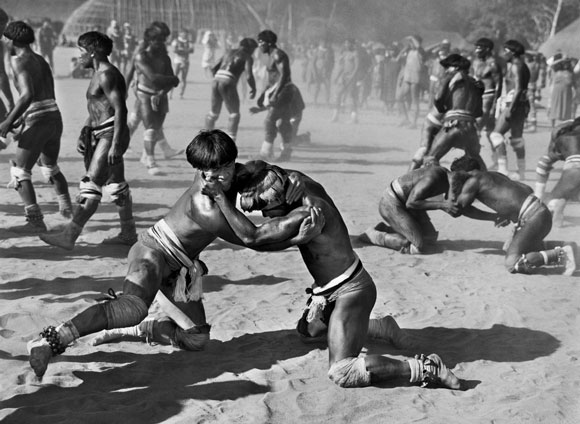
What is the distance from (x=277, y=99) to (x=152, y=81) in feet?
6.80

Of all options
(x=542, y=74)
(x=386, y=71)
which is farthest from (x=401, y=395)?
(x=542, y=74)

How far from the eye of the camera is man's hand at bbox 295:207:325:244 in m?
3.98

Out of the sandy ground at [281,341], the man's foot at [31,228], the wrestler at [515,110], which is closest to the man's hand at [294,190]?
the sandy ground at [281,341]

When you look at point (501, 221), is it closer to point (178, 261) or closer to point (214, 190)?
point (178, 261)

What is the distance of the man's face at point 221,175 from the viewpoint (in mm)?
3996

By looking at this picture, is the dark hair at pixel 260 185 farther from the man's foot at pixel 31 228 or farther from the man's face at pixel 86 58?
the man's foot at pixel 31 228


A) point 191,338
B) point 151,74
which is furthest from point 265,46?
point 191,338

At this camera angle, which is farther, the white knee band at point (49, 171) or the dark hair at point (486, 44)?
the dark hair at point (486, 44)

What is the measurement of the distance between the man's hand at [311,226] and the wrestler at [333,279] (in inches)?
2.9

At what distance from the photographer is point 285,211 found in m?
4.11

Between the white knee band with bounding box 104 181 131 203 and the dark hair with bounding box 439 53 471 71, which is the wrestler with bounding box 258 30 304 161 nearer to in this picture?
the dark hair with bounding box 439 53 471 71

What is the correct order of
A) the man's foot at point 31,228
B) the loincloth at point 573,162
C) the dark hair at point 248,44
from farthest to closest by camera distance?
the dark hair at point 248,44
the loincloth at point 573,162
the man's foot at point 31,228

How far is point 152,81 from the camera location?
33.8 ft

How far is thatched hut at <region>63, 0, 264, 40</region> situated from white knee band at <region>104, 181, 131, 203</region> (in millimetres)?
24428
